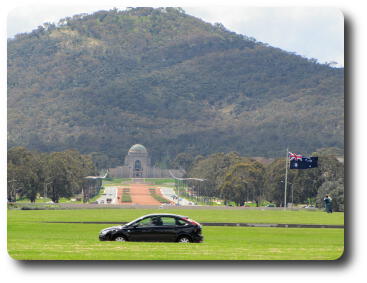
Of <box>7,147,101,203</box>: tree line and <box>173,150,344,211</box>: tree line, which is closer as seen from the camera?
<box>7,147,101,203</box>: tree line

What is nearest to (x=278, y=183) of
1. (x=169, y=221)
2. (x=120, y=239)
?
(x=169, y=221)

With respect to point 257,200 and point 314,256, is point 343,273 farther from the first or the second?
point 257,200

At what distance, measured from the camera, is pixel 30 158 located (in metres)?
108

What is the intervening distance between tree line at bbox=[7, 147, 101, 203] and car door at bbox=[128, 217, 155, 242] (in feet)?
203

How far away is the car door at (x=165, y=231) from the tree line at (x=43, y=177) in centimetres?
6214

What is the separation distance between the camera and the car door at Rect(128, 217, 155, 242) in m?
31.4

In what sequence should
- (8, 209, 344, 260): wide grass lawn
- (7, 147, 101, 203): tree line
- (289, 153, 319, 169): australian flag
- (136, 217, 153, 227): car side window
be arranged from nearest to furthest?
(8, 209, 344, 260): wide grass lawn, (136, 217, 153, 227): car side window, (289, 153, 319, 169): australian flag, (7, 147, 101, 203): tree line

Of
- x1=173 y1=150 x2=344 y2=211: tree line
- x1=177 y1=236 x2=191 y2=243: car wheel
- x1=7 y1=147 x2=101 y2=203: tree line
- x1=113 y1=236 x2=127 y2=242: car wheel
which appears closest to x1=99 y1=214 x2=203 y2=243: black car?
x1=177 y1=236 x2=191 y2=243: car wheel

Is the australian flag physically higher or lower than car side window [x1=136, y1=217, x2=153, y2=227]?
higher

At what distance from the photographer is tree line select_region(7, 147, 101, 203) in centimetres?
9594

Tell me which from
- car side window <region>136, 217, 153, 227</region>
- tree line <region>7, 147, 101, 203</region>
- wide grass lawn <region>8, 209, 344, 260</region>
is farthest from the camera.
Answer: tree line <region>7, 147, 101, 203</region>

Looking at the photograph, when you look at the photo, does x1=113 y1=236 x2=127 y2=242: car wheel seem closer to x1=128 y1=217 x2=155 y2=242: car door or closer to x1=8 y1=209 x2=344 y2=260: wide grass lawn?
x1=128 y1=217 x2=155 y2=242: car door

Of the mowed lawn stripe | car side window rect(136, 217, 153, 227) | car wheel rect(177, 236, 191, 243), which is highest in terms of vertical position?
car side window rect(136, 217, 153, 227)
